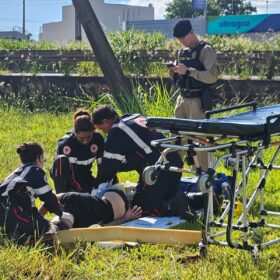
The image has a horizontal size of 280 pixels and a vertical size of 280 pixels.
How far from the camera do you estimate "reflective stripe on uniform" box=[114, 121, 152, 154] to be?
5555mm

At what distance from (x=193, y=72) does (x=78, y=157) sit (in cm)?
162

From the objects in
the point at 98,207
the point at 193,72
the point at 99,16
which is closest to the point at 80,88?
the point at 193,72

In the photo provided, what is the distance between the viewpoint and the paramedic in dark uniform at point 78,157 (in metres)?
5.82

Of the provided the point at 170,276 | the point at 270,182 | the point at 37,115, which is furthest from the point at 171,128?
the point at 37,115

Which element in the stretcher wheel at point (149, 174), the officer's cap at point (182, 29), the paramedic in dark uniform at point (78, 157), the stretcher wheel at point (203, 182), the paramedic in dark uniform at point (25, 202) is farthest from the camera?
the officer's cap at point (182, 29)

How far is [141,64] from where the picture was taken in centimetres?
1287

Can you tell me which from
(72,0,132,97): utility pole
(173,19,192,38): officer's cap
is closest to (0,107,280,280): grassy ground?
(173,19,192,38): officer's cap

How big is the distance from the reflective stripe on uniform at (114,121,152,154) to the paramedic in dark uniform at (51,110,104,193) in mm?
375

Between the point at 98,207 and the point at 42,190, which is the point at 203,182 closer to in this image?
the point at 42,190

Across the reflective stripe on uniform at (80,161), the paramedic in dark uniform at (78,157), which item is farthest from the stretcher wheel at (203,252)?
the reflective stripe on uniform at (80,161)

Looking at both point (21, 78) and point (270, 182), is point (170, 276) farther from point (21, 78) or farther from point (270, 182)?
point (21, 78)

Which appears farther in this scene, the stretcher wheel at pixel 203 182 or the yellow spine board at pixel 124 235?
the yellow spine board at pixel 124 235

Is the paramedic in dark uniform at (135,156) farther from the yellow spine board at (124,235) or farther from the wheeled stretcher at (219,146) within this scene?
the wheeled stretcher at (219,146)

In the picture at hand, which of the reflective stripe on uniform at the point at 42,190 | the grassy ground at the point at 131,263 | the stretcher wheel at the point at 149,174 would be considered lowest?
the grassy ground at the point at 131,263
